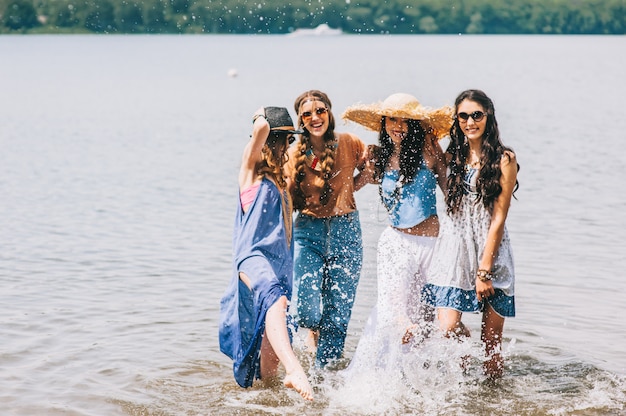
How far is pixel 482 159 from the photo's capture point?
19.6 feet

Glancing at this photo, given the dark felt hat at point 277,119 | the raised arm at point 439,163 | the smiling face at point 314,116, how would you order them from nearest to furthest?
the dark felt hat at point 277,119 → the raised arm at point 439,163 → the smiling face at point 314,116

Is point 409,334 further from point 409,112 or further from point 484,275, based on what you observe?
point 409,112

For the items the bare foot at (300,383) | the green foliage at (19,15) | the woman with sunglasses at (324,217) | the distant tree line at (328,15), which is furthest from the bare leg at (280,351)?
the green foliage at (19,15)

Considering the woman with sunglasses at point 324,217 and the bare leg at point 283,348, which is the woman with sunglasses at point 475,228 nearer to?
the woman with sunglasses at point 324,217

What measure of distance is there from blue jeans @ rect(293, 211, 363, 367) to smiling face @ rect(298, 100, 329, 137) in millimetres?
660

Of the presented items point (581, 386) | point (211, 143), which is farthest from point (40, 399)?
point (211, 143)

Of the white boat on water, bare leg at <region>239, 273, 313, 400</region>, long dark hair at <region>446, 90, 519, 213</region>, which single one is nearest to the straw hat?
long dark hair at <region>446, 90, 519, 213</region>

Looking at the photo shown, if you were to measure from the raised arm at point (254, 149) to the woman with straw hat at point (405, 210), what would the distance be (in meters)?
0.98

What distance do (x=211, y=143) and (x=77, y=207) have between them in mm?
9604

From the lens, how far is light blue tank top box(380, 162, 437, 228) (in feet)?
20.3

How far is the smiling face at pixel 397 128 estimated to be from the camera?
20.8 feet

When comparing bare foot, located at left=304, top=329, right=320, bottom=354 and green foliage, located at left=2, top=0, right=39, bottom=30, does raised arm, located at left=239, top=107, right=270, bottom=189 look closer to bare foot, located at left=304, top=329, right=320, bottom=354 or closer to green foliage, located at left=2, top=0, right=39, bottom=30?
bare foot, located at left=304, top=329, right=320, bottom=354

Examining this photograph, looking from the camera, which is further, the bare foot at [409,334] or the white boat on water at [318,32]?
the white boat on water at [318,32]

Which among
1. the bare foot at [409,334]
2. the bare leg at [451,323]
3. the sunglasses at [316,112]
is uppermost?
the sunglasses at [316,112]
